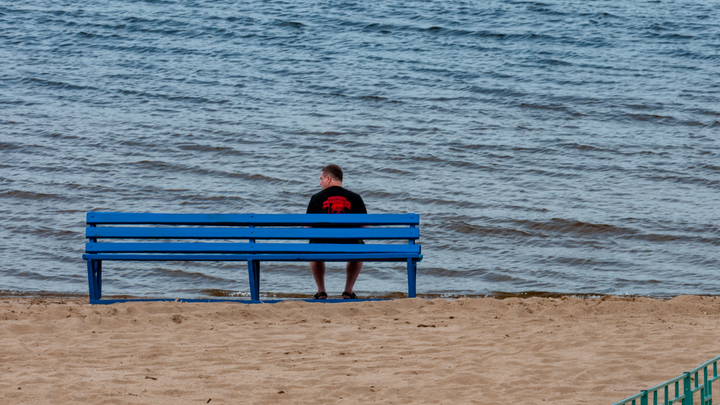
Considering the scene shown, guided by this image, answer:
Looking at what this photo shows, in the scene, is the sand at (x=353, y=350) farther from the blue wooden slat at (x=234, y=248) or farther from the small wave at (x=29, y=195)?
the small wave at (x=29, y=195)

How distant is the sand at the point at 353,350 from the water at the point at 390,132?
219 centimetres

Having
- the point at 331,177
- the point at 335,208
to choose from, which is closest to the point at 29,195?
the point at 331,177

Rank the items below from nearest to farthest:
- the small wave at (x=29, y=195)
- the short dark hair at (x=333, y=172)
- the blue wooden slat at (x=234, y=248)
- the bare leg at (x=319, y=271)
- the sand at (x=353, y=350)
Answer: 1. the sand at (x=353, y=350)
2. the blue wooden slat at (x=234, y=248)
3. the bare leg at (x=319, y=271)
4. the short dark hair at (x=333, y=172)
5. the small wave at (x=29, y=195)

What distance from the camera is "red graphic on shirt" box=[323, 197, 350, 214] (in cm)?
740

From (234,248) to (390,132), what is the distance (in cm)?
934

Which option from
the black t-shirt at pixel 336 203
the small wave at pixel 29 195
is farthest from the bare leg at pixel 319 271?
the small wave at pixel 29 195

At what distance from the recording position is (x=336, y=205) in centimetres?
741

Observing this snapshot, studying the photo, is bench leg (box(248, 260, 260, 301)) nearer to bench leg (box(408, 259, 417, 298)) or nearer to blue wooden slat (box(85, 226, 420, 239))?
blue wooden slat (box(85, 226, 420, 239))

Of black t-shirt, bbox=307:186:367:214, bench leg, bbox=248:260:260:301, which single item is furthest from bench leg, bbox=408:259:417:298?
bench leg, bbox=248:260:260:301

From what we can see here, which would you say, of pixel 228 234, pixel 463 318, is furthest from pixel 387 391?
pixel 228 234

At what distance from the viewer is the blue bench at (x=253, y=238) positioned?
22.9ft

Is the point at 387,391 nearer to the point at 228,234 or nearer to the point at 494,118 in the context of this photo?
the point at 228,234

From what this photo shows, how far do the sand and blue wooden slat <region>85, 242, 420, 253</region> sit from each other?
51 cm

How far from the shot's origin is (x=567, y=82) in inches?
773
